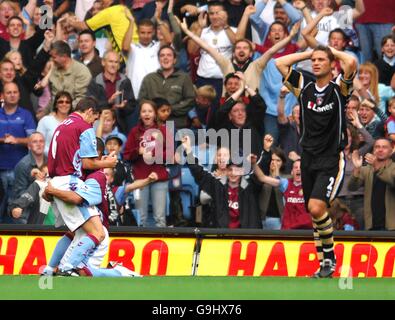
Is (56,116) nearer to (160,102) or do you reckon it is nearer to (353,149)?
(160,102)

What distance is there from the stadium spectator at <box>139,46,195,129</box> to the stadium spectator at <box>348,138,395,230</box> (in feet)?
8.79

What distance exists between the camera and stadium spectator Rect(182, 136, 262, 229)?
17234 millimetres

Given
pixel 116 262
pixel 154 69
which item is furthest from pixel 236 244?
pixel 154 69

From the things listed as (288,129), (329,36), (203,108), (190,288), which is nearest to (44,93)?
(203,108)

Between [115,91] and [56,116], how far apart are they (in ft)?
3.73

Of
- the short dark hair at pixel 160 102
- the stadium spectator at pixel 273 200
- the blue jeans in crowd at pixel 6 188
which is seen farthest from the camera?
the short dark hair at pixel 160 102

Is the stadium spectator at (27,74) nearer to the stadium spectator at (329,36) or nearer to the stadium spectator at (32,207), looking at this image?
the stadium spectator at (32,207)

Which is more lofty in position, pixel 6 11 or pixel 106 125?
pixel 6 11

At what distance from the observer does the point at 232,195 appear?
17.3 meters

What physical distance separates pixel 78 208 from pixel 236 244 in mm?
2867

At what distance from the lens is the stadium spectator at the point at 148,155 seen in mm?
17453

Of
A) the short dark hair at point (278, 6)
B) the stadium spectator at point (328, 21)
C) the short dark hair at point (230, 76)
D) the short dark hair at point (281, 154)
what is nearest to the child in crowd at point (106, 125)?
the short dark hair at point (230, 76)

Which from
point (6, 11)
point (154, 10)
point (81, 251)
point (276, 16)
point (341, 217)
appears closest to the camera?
point (81, 251)

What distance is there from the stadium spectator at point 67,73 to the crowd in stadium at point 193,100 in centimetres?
2
